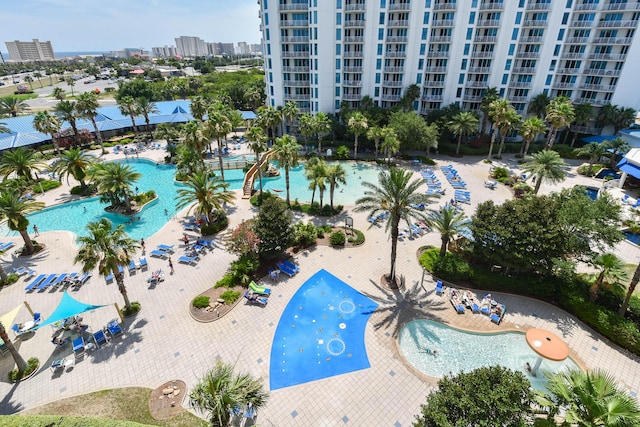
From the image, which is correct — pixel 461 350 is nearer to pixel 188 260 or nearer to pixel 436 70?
pixel 188 260

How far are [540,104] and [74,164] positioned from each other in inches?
2956

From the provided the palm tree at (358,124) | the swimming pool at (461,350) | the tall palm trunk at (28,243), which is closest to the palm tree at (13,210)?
the tall palm trunk at (28,243)

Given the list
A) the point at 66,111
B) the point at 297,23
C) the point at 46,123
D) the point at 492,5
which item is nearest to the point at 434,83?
the point at 492,5

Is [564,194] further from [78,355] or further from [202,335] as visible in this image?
[78,355]

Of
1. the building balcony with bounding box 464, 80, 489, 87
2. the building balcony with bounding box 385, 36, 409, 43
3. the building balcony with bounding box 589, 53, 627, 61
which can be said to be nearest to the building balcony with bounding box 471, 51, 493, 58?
the building balcony with bounding box 464, 80, 489, 87

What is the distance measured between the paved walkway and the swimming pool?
0.72 meters

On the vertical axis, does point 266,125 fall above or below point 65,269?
above

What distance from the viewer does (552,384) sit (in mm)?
13242

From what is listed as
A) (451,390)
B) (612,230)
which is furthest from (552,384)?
(612,230)

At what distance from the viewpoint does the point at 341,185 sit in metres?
46.4

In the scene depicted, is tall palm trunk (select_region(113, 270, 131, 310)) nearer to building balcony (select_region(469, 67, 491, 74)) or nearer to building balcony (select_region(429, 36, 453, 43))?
building balcony (select_region(429, 36, 453, 43))

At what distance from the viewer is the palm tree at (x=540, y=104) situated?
185ft

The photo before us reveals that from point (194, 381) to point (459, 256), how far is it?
2397 centimetres

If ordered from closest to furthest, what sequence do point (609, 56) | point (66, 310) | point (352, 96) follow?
point (66, 310), point (609, 56), point (352, 96)
